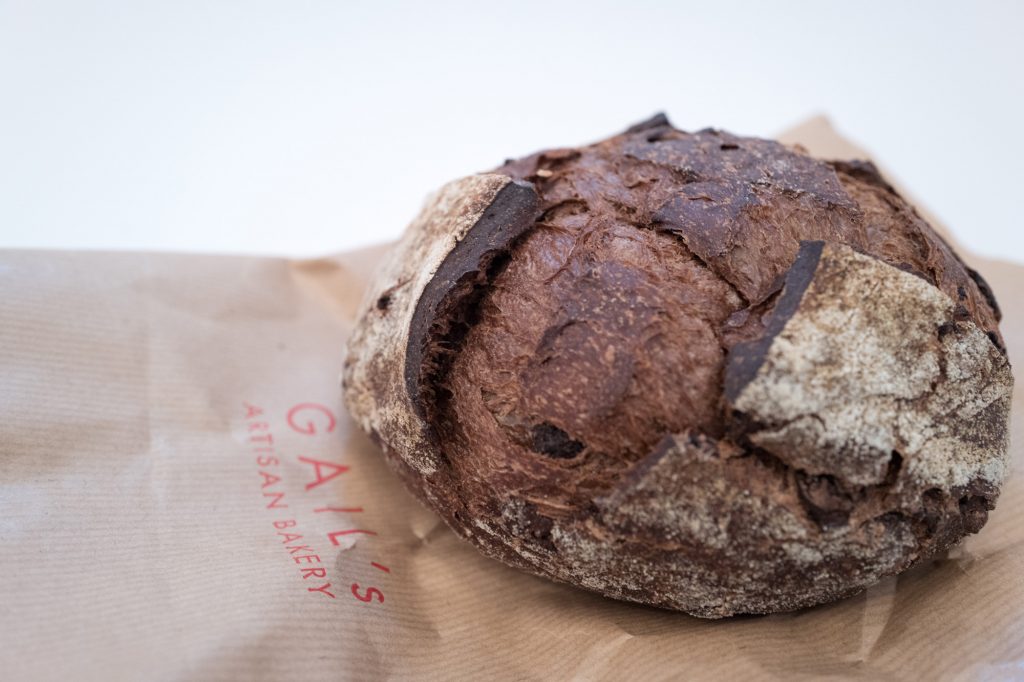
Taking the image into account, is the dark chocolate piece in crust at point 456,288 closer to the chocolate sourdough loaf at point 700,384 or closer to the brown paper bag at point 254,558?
the chocolate sourdough loaf at point 700,384

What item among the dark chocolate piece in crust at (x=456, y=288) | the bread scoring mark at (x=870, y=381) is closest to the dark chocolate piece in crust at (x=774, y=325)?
the bread scoring mark at (x=870, y=381)

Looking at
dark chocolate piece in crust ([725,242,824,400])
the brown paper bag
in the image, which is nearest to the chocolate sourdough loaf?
dark chocolate piece in crust ([725,242,824,400])

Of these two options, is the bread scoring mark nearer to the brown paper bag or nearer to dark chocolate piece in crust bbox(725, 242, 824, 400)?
dark chocolate piece in crust bbox(725, 242, 824, 400)

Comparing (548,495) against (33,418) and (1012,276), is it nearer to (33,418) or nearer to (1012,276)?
(33,418)

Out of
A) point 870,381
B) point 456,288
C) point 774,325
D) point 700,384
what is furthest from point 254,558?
point 870,381

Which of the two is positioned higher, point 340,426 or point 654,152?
point 654,152

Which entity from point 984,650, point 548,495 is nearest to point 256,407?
point 548,495
